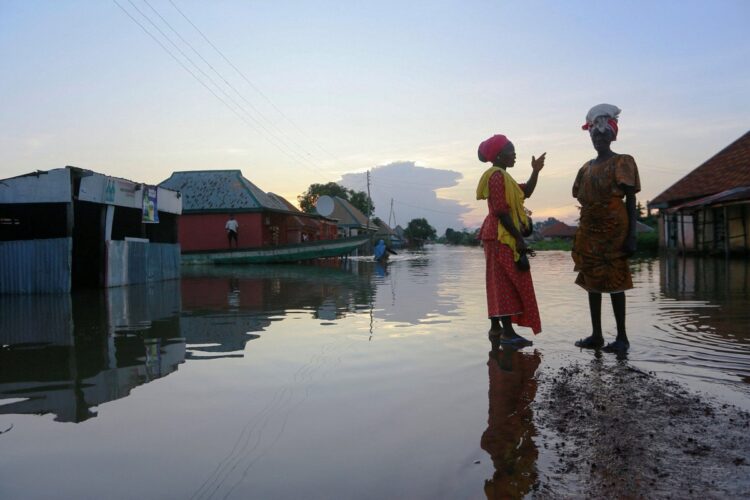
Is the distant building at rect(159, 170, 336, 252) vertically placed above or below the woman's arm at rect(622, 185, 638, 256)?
above

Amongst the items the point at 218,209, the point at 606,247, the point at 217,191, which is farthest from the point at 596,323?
the point at 217,191

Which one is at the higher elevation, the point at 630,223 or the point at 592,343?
the point at 630,223

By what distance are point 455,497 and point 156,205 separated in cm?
1508

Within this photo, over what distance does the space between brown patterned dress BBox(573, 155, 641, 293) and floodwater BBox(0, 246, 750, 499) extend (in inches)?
24.3

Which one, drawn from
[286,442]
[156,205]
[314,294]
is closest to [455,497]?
[286,442]

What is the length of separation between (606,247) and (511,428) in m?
2.27

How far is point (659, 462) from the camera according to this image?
7.18ft

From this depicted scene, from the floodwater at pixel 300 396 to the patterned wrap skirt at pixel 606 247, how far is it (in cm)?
58

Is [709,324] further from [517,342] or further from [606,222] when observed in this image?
[517,342]

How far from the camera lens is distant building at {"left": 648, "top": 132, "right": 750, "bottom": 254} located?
2016 cm

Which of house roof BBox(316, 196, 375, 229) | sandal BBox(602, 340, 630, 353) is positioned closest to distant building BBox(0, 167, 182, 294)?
sandal BBox(602, 340, 630, 353)

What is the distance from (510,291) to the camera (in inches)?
181

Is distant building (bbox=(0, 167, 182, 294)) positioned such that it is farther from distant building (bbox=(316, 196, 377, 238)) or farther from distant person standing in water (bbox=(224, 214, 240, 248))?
distant building (bbox=(316, 196, 377, 238))

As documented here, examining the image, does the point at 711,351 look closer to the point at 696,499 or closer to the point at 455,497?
the point at 696,499
